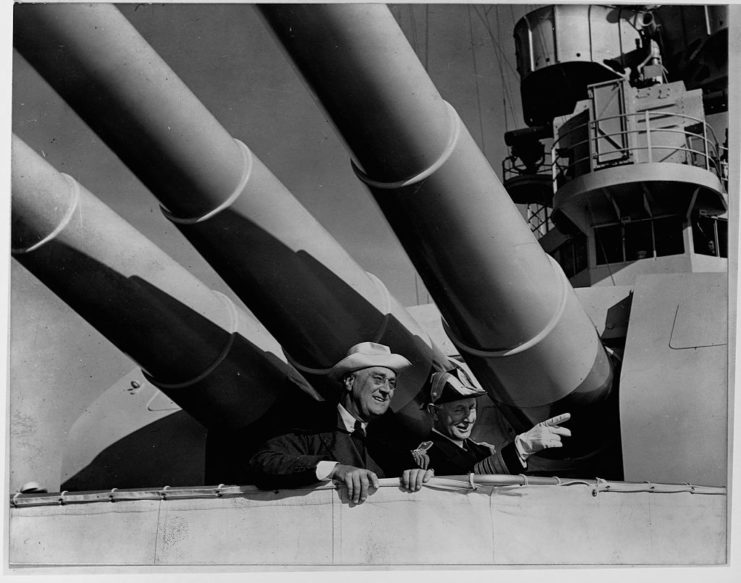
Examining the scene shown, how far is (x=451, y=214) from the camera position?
238 centimetres

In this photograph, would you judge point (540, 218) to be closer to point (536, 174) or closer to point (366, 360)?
point (536, 174)

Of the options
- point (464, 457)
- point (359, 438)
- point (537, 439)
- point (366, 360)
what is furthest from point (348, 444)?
point (537, 439)

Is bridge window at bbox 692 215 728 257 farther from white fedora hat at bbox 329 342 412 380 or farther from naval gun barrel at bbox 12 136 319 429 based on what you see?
naval gun barrel at bbox 12 136 319 429

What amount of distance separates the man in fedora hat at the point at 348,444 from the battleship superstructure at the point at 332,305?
0.07 metres

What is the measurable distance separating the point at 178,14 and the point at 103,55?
753mm

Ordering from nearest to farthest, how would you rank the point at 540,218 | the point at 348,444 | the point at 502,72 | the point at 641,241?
1. the point at 348,444
2. the point at 502,72
3. the point at 641,241
4. the point at 540,218

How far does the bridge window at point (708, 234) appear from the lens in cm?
363

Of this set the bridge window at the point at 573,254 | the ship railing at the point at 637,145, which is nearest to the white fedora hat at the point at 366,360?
the bridge window at the point at 573,254

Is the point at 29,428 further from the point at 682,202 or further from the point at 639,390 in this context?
the point at 682,202

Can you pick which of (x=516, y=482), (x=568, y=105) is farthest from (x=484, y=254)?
(x=568, y=105)

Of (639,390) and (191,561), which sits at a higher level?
(639,390)

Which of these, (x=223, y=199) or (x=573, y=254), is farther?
(x=573, y=254)

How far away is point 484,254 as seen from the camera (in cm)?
244

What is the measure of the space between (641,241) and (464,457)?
4.62 feet
